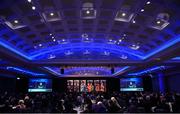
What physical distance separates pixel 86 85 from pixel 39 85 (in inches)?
383

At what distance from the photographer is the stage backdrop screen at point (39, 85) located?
135 feet

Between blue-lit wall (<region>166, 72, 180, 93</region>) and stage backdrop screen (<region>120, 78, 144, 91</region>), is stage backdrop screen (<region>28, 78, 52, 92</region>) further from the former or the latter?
blue-lit wall (<region>166, 72, 180, 93</region>)

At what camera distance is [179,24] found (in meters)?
14.6

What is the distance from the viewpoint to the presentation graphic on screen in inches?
1641

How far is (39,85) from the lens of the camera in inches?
1645

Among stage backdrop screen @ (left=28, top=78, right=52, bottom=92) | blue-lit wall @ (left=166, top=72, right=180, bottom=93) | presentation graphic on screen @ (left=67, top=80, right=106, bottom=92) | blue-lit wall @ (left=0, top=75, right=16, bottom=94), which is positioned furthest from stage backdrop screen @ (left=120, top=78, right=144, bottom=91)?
blue-lit wall @ (left=0, top=75, right=16, bottom=94)

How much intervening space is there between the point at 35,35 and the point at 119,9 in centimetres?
916

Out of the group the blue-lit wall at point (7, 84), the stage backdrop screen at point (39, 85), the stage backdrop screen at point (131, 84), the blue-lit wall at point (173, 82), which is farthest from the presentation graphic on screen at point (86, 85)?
the blue-lit wall at point (173, 82)

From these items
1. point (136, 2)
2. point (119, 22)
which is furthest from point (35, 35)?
point (136, 2)

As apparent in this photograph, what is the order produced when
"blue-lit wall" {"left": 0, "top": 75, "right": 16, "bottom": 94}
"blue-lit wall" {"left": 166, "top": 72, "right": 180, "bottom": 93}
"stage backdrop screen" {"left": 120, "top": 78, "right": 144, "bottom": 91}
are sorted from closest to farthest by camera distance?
"blue-lit wall" {"left": 166, "top": 72, "right": 180, "bottom": 93} < "blue-lit wall" {"left": 0, "top": 75, "right": 16, "bottom": 94} < "stage backdrop screen" {"left": 120, "top": 78, "right": 144, "bottom": 91}

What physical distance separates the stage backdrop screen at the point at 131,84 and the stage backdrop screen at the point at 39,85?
15.0 metres

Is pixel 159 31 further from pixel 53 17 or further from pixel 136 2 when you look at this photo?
pixel 53 17

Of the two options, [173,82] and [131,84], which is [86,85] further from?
[173,82]

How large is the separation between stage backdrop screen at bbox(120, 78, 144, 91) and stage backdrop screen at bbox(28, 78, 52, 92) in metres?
15.0
